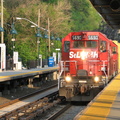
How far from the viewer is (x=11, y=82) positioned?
85.9 feet

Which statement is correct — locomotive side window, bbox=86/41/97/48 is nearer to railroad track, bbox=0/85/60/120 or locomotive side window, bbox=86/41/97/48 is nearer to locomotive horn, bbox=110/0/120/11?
railroad track, bbox=0/85/60/120

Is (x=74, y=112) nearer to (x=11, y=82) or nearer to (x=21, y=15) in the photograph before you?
(x=11, y=82)

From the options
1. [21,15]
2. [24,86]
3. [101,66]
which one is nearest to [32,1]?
[21,15]

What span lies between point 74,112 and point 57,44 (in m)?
51.9

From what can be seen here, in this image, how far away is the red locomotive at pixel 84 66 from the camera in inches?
733

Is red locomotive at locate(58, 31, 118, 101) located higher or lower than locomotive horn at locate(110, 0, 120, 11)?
lower

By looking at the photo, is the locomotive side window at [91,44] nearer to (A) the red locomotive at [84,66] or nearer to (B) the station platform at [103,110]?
(A) the red locomotive at [84,66]

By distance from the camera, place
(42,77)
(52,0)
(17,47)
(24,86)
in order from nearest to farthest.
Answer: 1. (24,86)
2. (42,77)
3. (17,47)
4. (52,0)

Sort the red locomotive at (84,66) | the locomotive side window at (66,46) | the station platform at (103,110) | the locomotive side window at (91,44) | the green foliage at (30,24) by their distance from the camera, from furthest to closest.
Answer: the green foliage at (30,24), the locomotive side window at (66,46), the locomotive side window at (91,44), the red locomotive at (84,66), the station platform at (103,110)

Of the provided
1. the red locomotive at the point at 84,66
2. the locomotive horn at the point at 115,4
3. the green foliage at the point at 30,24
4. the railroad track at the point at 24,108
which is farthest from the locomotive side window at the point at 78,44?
the green foliage at the point at 30,24

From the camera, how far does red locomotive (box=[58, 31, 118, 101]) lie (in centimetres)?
1861

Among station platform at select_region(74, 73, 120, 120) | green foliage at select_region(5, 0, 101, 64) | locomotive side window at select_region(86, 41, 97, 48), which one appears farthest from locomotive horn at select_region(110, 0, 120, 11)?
green foliage at select_region(5, 0, 101, 64)

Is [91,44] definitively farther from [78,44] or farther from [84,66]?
[84,66]

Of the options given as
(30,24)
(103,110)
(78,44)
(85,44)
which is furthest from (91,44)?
(30,24)
